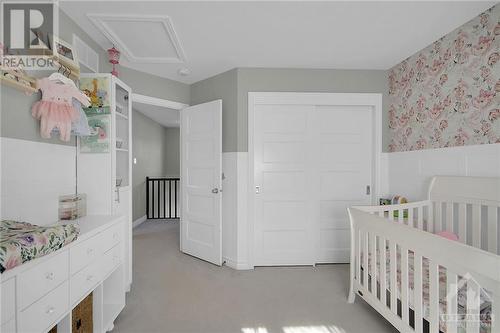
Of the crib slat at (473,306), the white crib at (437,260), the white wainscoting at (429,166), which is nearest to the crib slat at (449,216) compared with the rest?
the white crib at (437,260)

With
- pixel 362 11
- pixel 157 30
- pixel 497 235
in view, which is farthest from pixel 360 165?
pixel 157 30

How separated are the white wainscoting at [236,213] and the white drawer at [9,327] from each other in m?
1.96

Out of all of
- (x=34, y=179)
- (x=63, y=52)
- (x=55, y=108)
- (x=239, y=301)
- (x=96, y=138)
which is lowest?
(x=239, y=301)

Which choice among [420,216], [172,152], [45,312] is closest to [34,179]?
[45,312]

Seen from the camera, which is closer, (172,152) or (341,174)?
(341,174)

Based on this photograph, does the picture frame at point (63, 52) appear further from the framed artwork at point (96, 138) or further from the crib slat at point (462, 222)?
the crib slat at point (462, 222)

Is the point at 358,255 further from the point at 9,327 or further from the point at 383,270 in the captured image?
the point at 9,327

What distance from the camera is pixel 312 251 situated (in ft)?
8.91

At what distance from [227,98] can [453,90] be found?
2178 mm

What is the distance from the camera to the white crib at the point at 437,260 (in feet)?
3.30

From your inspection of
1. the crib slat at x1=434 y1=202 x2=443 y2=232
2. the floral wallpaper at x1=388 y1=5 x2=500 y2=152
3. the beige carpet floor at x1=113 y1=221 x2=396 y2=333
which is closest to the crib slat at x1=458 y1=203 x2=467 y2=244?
the crib slat at x1=434 y1=202 x2=443 y2=232

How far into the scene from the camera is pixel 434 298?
1182 mm

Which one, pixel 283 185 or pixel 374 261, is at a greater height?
pixel 283 185

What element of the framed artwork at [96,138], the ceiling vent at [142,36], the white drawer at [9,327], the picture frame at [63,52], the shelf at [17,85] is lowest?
the white drawer at [9,327]
